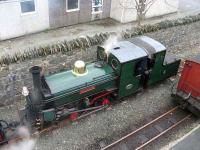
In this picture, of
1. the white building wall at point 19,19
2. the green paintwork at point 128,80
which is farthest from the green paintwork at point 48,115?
the white building wall at point 19,19

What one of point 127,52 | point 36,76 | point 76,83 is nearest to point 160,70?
point 127,52

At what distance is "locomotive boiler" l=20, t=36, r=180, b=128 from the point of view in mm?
8414

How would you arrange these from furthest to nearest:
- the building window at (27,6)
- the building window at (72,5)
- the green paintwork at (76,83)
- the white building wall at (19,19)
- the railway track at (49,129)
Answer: the building window at (72,5) → the building window at (27,6) → the white building wall at (19,19) → the green paintwork at (76,83) → the railway track at (49,129)

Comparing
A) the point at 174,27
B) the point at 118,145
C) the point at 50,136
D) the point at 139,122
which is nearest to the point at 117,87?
the point at 139,122

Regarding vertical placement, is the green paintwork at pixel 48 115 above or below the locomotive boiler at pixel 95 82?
below

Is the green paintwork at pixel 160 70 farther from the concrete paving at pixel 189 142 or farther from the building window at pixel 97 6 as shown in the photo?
the building window at pixel 97 6

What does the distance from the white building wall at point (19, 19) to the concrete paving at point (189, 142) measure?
35.9 feet

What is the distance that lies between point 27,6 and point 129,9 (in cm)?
714

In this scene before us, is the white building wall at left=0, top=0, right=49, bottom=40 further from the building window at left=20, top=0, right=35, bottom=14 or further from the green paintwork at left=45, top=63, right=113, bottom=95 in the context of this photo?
the green paintwork at left=45, top=63, right=113, bottom=95

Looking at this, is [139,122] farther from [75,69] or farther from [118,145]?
[75,69]

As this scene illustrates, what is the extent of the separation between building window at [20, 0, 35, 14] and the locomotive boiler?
271 inches

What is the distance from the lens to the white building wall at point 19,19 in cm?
1395

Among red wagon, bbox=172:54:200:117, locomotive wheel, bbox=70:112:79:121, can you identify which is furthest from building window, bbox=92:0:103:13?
locomotive wheel, bbox=70:112:79:121

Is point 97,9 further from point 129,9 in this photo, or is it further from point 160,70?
point 160,70
